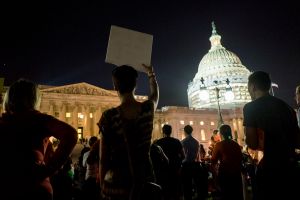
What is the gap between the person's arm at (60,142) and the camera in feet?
8.48

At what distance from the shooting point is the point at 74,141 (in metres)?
2.70

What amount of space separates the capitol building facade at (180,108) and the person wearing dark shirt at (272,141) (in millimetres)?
31990

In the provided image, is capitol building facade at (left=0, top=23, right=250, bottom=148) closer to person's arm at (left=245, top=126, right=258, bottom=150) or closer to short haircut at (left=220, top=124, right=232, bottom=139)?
short haircut at (left=220, top=124, right=232, bottom=139)

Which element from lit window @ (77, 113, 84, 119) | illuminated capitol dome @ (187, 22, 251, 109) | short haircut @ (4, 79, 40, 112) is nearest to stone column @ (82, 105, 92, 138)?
lit window @ (77, 113, 84, 119)

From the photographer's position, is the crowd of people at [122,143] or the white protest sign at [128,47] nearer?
the crowd of people at [122,143]

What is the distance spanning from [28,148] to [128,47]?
1.46m

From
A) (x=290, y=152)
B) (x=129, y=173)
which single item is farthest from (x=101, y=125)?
(x=290, y=152)

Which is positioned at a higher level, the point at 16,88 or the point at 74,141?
the point at 16,88

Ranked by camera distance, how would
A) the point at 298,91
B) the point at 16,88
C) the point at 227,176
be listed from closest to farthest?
the point at 16,88, the point at 298,91, the point at 227,176

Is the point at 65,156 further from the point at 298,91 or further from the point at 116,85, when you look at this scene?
the point at 298,91

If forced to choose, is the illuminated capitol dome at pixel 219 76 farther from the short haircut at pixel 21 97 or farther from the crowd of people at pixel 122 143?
the short haircut at pixel 21 97

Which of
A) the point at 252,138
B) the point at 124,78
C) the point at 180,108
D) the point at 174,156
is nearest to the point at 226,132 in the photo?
the point at 174,156

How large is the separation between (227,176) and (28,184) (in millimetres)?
5179

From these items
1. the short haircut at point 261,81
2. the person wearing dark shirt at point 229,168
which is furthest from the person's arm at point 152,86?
the person wearing dark shirt at point 229,168
